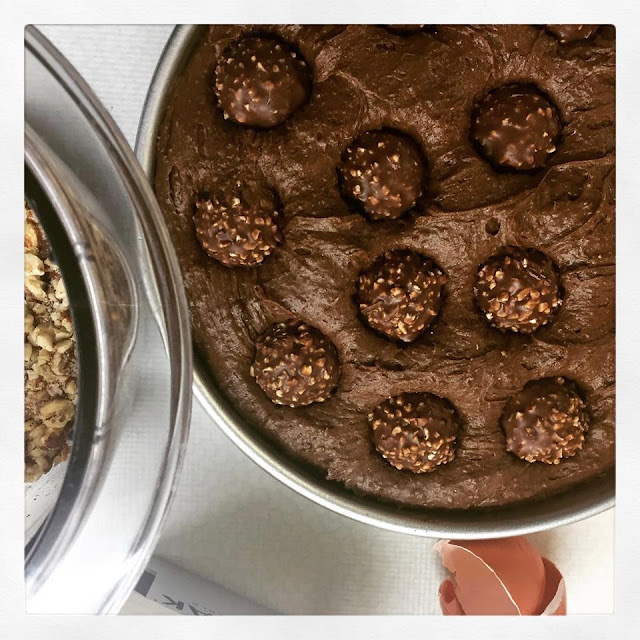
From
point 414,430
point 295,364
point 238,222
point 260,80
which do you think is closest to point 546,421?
point 414,430

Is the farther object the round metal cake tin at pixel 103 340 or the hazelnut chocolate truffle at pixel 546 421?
the hazelnut chocolate truffle at pixel 546 421

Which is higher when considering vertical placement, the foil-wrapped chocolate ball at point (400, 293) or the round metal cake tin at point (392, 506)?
the foil-wrapped chocolate ball at point (400, 293)

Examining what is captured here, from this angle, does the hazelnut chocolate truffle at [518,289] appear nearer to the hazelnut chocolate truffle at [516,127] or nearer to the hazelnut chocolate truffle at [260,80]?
the hazelnut chocolate truffle at [516,127]

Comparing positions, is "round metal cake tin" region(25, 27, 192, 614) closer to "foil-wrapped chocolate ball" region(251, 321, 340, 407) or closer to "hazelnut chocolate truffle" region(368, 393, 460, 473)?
"foil-wrapped chocolate ball" region(251, 321, 340, 407)

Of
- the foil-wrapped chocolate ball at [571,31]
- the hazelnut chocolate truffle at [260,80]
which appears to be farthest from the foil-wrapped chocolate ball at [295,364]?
the foil-wrapped chocolate ball at [571,31]

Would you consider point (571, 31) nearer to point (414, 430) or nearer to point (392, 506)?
point (414, 430)

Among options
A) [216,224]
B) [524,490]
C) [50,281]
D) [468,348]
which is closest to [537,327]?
[468,348]
